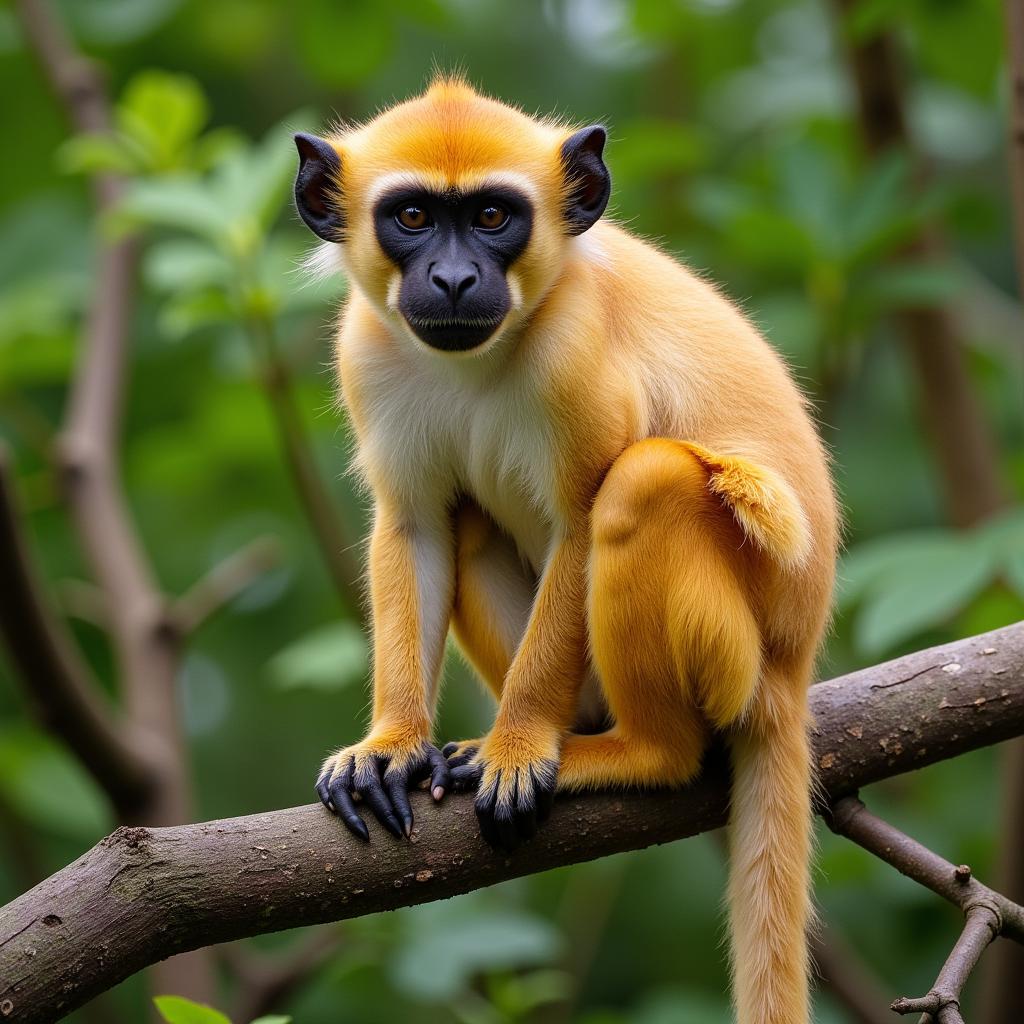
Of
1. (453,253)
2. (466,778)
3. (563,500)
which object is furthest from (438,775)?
(453,253)

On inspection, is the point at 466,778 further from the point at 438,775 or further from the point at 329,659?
the point at 329,659

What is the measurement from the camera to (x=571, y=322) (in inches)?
227

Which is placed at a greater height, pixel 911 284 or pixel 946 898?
pixel 911 284

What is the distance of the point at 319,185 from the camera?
246 inches

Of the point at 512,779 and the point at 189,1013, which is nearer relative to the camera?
the point at 189,1013

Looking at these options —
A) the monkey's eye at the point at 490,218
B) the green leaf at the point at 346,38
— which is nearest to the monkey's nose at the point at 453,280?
the monkey's eye at the point at 490,218

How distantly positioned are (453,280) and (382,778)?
6.54 ft

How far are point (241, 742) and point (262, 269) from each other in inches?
240

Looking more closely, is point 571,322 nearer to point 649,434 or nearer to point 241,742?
point 649,434

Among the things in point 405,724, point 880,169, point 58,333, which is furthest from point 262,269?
point 880,169

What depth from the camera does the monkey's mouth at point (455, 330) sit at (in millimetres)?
5621

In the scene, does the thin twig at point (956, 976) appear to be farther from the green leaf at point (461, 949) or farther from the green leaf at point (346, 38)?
the green leaf at point (346, 38)

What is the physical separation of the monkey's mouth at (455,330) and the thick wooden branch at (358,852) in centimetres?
183

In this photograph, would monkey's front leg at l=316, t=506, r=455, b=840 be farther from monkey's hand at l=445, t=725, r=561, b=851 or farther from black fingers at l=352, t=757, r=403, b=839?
monkey's hand at l=445, t=725, r=561, b=851
